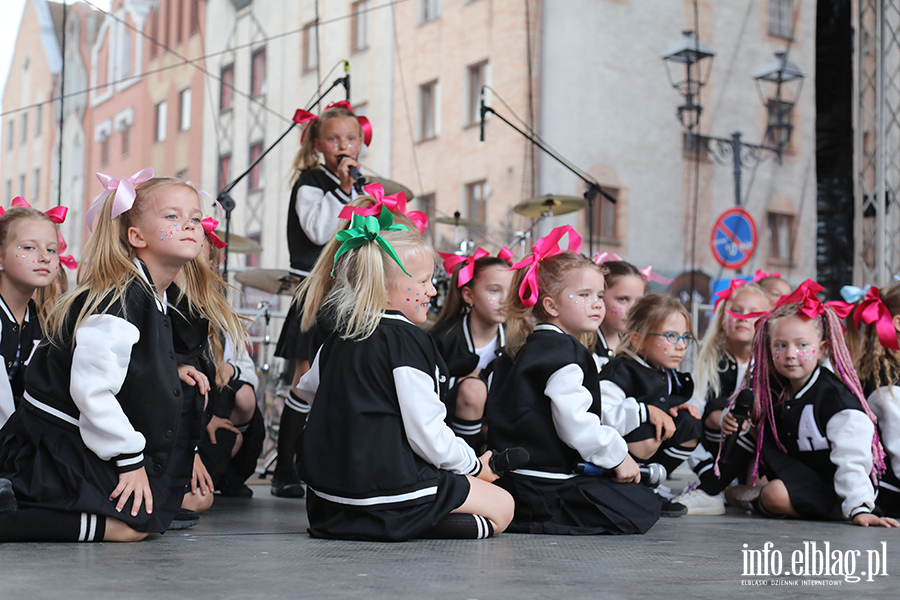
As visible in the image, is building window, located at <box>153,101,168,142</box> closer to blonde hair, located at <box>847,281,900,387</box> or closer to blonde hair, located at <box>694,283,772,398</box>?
blonde hair, located at <box>694,283,772,398</box>

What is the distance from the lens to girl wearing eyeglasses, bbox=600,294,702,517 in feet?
9.39

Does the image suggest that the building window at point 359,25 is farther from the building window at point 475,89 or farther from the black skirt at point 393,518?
the black skirt at point 393,518

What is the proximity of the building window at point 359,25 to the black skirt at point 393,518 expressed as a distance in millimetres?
5205

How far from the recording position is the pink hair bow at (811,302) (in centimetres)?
310

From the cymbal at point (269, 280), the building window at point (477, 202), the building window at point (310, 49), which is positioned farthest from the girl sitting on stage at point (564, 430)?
the building window at point (477, 202)

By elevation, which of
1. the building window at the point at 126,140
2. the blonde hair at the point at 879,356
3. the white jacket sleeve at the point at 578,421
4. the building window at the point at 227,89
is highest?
the building window at the point at 227,89

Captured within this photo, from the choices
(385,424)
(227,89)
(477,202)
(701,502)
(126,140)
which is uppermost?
(227,89)

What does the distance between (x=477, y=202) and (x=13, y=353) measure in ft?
17.9

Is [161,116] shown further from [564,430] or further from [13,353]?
[564,430]

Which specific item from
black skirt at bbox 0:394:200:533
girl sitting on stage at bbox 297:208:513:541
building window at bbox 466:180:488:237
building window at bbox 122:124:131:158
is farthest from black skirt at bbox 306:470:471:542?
building window at bbox 466:180:488:237

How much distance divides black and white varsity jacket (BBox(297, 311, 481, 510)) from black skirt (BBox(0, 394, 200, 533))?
44cm

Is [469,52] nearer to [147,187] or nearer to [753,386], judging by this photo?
[753,386]

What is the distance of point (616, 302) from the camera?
11.6 feet

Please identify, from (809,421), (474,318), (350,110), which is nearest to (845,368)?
(809,421)
